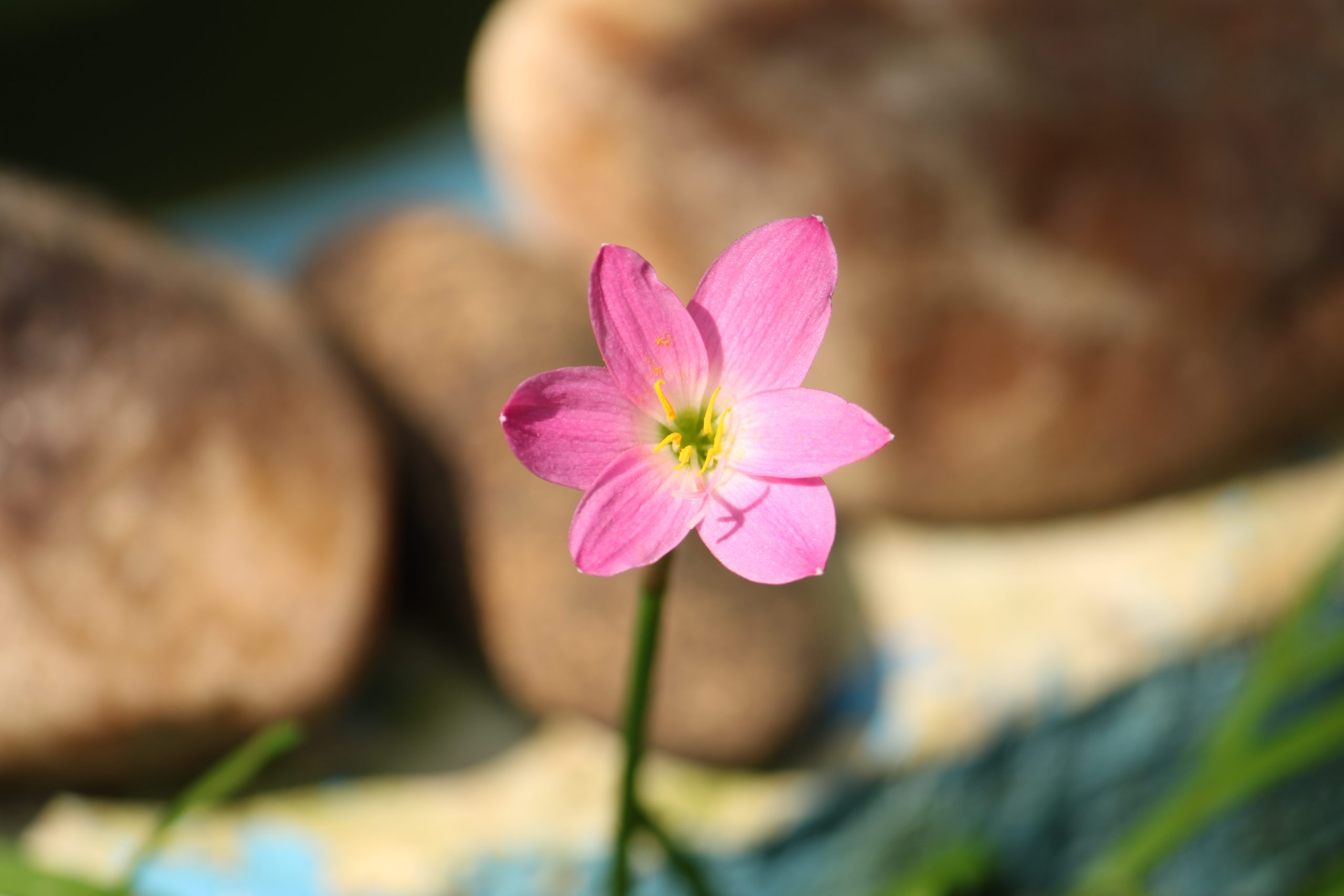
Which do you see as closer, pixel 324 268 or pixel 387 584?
pixel 387 584

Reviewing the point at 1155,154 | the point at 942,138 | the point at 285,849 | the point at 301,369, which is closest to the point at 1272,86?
the point at 1155,154

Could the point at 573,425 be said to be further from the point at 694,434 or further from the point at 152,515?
the point at 152,515

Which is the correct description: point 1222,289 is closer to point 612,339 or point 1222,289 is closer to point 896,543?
point 896,543

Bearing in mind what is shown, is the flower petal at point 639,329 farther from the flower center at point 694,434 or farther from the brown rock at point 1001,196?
the brown rock at point 1001,196

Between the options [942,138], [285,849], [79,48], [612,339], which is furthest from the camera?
[79,48]

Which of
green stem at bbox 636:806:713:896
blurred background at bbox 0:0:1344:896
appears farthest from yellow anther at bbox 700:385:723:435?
blurred background at bbox 0:0:1344:896

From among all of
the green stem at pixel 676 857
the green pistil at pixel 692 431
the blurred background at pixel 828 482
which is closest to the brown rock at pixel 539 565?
the blurred background at pixel 828 482

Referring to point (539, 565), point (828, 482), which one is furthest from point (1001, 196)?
point (539, 565)

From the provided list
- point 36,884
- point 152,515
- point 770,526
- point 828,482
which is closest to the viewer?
point 770,526
